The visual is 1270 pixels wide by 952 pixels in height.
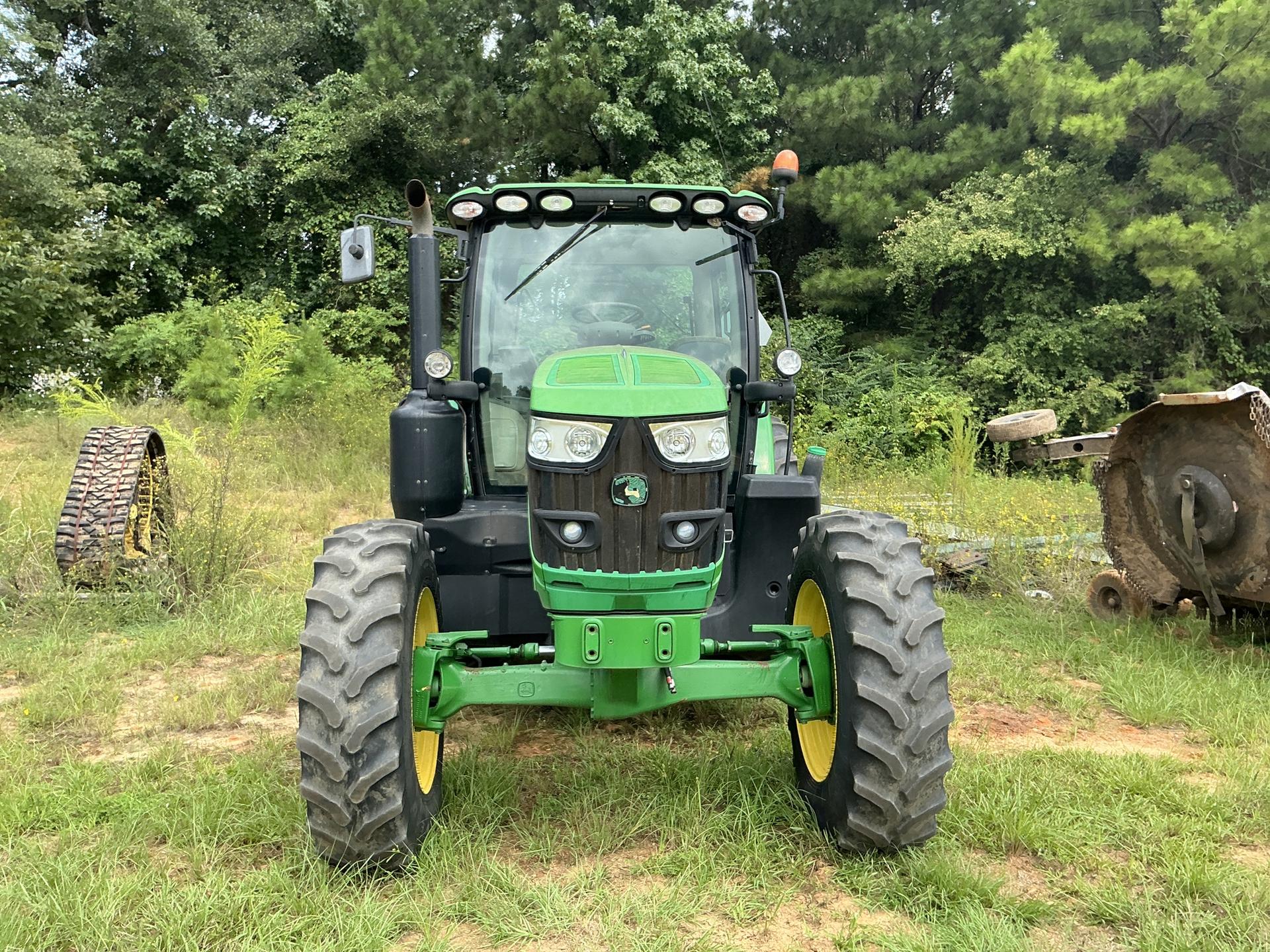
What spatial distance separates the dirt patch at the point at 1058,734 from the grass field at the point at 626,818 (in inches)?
0.7

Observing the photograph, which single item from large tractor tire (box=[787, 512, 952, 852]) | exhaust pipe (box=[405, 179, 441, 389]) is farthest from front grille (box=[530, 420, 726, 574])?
exhaust pipe (box=[405, 179, 441, 389])

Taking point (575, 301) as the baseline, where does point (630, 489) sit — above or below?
below

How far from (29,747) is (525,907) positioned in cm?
228

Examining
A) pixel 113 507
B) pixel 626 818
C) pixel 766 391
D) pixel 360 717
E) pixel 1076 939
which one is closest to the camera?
pixel 1076 939

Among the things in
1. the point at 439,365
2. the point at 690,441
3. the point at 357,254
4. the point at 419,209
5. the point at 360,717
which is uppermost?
the point at 419,209

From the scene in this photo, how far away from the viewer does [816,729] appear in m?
3.03

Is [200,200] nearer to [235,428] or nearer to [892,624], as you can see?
[235,428]

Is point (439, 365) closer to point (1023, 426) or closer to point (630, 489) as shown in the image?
point (630, 489)

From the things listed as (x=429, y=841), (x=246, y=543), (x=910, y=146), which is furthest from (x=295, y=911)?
(x=910, y=146)

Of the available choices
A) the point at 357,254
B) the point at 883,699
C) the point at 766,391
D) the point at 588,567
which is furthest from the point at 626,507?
the point at 357,254

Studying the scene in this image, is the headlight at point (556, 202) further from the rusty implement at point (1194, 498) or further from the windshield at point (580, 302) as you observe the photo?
the rusty implement at point (1194, 498)

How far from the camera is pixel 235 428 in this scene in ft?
21.6

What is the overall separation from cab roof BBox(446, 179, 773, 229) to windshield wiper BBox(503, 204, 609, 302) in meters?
0.04

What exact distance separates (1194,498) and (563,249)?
3373 millimetres
